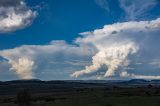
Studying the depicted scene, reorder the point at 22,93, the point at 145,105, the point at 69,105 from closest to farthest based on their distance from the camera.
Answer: the point at 145,105, the point at 69,105, the point at 22,93

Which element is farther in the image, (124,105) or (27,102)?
(27,102)

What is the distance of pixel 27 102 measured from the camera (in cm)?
7362

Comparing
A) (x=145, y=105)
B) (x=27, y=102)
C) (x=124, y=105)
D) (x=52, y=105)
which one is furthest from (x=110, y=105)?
(x=27, y=102)

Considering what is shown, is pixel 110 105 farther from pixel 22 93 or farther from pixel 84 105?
pixel 22 93

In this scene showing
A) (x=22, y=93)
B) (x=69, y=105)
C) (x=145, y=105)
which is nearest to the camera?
(x=145, y=105)

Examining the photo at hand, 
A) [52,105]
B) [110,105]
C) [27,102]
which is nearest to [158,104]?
[110,105]

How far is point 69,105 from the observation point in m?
70.9

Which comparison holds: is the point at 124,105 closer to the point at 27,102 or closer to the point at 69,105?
the point at 69,105

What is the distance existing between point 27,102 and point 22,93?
4.80 m

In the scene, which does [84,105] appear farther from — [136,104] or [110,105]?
[136,104]

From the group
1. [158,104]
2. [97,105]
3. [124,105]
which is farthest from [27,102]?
[158,104]

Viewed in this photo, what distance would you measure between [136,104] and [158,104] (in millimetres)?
4413

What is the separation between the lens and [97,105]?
221 feet

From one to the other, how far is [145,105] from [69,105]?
1612 centimetres
